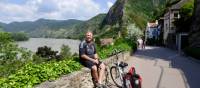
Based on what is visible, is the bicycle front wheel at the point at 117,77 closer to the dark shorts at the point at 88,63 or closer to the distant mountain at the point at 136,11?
the dark shorts at the point at 88,63

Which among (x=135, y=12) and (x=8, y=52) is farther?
(x=135, y=12)

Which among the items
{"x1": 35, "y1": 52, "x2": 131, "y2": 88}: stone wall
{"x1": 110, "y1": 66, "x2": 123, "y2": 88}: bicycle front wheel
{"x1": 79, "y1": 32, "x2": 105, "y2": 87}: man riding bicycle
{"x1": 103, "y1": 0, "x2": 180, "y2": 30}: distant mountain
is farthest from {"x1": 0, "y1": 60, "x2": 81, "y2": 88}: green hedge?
{"x1": 103, "y1": 0, "x2": 180, "y2": 30}: distant mountain

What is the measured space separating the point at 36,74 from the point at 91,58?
2.29m

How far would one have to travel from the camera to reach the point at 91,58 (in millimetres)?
11328

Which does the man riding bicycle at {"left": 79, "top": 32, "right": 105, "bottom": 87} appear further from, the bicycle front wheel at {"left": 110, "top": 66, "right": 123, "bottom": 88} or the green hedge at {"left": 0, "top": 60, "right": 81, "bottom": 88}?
the bicycle front wheel at {"left": 110, "top": 66, "right": 123, "bottom": 88}

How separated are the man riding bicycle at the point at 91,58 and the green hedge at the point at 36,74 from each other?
47 centimetres

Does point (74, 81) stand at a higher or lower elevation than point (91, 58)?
lower

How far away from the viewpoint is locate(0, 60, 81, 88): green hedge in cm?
823

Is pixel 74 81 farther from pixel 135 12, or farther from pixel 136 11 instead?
pixel 136 11

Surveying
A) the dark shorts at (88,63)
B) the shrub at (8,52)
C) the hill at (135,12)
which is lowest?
the shrub at (8,52)

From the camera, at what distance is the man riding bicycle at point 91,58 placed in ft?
36.3

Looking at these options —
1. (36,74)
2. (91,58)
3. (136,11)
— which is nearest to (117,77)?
(91,58)

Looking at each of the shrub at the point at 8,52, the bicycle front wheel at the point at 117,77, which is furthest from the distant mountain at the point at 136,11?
the bicycle front wheel at the point at 117,77

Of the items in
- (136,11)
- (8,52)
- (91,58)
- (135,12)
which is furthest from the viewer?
(136,11)
